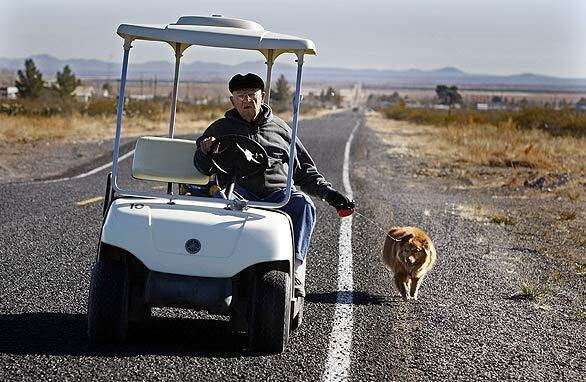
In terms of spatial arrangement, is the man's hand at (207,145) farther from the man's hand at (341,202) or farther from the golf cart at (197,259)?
the man's hand at (341,202)

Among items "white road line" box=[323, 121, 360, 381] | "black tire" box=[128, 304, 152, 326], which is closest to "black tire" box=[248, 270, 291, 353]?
"white road line" box=[323, 121, 360, 381]

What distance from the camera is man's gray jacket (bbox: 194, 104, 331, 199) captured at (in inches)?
274

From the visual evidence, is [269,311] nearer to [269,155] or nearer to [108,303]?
[108,303]

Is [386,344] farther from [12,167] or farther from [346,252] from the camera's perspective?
[12,167]

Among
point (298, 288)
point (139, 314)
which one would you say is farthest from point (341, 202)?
point (139, 314)

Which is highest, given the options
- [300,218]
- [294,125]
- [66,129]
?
[294,125]

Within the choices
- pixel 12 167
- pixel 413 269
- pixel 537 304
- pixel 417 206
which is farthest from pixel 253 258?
pixel 12 167

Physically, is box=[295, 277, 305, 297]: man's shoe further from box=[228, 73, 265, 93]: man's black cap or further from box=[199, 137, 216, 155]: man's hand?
box=[228, 73, 265, 93]: man's black cap

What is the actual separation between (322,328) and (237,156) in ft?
4.26

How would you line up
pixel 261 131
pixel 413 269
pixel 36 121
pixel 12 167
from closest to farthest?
pixel 261 131, pixel 413 269, pixel 12 167, pixel 36 121

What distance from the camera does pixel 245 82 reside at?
7016mm

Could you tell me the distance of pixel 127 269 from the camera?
6.13m

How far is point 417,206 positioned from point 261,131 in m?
8.19

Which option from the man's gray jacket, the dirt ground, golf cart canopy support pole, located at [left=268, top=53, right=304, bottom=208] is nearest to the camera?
golf cart canopy support pole, located at [left=268, top=53, right=304, bottom=208]
